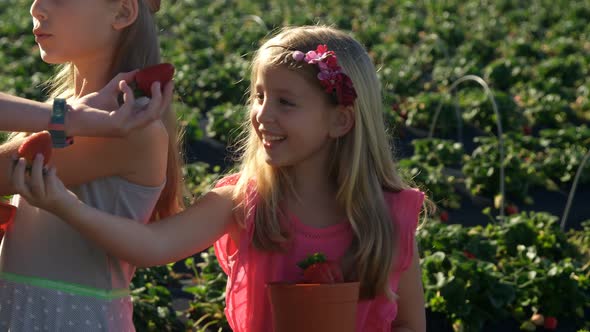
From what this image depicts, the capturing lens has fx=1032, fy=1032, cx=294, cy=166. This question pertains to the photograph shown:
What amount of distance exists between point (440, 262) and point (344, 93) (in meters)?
1.93

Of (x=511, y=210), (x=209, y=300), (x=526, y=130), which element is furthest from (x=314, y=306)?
(x=526, y=130)

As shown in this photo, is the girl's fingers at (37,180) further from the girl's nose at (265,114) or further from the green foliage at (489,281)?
the green foliage at (489,281)

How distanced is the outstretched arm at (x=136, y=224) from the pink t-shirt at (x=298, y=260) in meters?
0.10

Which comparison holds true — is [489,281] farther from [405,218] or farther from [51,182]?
[51,182]

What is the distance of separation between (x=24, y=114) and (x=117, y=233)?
36 cm

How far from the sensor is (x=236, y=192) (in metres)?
2.66

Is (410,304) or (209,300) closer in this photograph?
(410,304)

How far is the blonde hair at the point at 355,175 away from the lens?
261 centimetres

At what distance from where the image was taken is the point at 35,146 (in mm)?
2084

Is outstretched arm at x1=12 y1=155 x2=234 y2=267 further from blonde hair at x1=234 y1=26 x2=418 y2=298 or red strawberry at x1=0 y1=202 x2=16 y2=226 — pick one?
red strawberry at x1=0 y1=202 x2=16 y2=226

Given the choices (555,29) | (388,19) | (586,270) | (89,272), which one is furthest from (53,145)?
(388,19)

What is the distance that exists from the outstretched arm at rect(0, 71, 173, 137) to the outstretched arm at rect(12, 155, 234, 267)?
0.11 m

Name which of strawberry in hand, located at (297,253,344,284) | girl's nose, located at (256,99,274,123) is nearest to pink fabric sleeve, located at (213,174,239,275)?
girl's nose, located at (256,99,274,123)

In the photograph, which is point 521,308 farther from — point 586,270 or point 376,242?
point 376,242
